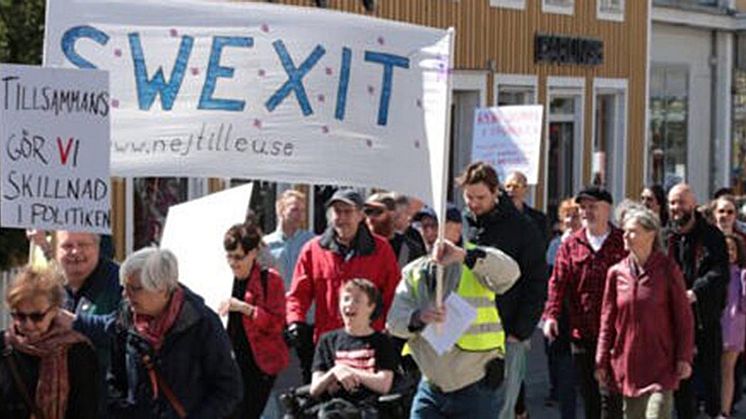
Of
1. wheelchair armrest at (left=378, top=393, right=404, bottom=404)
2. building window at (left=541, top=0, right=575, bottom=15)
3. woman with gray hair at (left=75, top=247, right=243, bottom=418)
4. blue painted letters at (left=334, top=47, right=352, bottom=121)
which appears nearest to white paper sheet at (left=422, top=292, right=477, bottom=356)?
wheelchair armrest at (left=378, top=393, right=404, bottom=404)

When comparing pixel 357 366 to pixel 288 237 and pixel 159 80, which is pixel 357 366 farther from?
pixel 288 237

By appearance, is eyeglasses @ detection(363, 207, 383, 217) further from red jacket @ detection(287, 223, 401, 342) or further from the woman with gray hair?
the woman with gray hair

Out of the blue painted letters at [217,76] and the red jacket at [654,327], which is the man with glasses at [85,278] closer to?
the blue painted letters at [217,76]

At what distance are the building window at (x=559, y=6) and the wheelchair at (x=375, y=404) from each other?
565 inches

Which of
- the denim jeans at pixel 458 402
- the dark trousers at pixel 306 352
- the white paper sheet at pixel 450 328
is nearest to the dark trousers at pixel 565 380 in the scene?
the dark trousers at pixel 306 352

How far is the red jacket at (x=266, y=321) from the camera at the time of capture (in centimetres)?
848

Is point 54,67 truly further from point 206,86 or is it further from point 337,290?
point 337,290

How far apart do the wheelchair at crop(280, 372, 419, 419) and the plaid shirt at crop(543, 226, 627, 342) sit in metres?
2.08

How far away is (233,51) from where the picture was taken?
6.95m

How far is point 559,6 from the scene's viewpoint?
73.4 feet

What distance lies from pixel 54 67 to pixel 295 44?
1.09 meters

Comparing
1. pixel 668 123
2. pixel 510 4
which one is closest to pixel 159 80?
pixel 510 4

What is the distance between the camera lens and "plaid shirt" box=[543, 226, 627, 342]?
32.9 feet

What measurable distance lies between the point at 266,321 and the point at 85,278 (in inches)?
80.1
